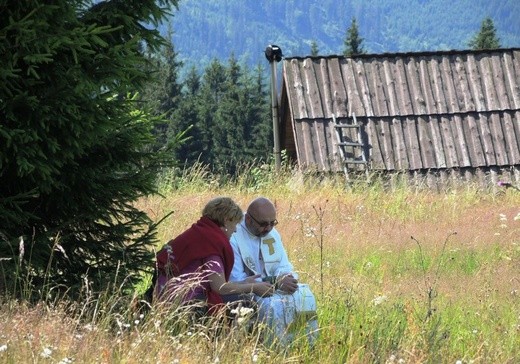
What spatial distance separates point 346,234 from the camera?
11.8 metres

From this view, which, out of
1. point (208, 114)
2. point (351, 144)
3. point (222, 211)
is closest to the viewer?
point (222, 211)

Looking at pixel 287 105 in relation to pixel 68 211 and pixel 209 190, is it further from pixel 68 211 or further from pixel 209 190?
pixel 68 211

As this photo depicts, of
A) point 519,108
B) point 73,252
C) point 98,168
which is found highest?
point 519,108

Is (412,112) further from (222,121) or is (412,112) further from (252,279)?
(222,121)

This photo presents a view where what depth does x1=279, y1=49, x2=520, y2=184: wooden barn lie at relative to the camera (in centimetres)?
2362

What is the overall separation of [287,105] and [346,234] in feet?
49.1

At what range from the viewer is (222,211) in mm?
6660

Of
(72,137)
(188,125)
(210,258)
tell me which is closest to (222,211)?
(210,258)

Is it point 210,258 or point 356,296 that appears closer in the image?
point 210,258

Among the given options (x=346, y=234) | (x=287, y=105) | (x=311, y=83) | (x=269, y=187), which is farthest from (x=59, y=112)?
(x=287, y=105)

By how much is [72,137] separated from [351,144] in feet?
53.8

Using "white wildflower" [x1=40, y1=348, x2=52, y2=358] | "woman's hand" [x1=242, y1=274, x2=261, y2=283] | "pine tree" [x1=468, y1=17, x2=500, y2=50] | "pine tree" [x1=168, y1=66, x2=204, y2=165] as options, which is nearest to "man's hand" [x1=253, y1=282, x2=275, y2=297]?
"woman's hand" [x1=242, y1=274, x2=261, y2=283]

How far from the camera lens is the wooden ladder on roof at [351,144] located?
74.5 ft

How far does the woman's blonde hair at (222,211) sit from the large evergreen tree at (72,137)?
0.61m
